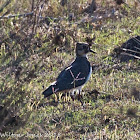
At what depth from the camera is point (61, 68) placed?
8281mm

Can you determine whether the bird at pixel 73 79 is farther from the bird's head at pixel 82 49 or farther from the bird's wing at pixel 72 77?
the bird's head at pixel 82 49

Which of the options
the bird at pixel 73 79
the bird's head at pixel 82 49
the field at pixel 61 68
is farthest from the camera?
the bird's head at pixel 82 49

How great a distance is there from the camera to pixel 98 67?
828cm

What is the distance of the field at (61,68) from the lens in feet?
18.7

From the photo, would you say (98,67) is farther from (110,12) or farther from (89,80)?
(110,12)

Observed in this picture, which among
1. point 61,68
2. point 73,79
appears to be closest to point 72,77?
point 73,79

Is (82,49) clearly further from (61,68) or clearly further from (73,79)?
(73,79)

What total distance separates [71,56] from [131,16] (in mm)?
2122

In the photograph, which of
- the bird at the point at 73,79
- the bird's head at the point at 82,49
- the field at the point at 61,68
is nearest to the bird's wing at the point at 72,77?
the bird at the point at 73,79

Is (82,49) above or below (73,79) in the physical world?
above

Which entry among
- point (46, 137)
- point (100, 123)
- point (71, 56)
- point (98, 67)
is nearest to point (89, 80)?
point (98, 67)

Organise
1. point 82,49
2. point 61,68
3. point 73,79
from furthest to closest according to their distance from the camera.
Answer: point 61,68, point 82,49, point 73,79

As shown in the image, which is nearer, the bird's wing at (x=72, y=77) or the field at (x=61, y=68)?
the field at (x=61, y=68)

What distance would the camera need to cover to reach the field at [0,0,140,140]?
18.7 ft
